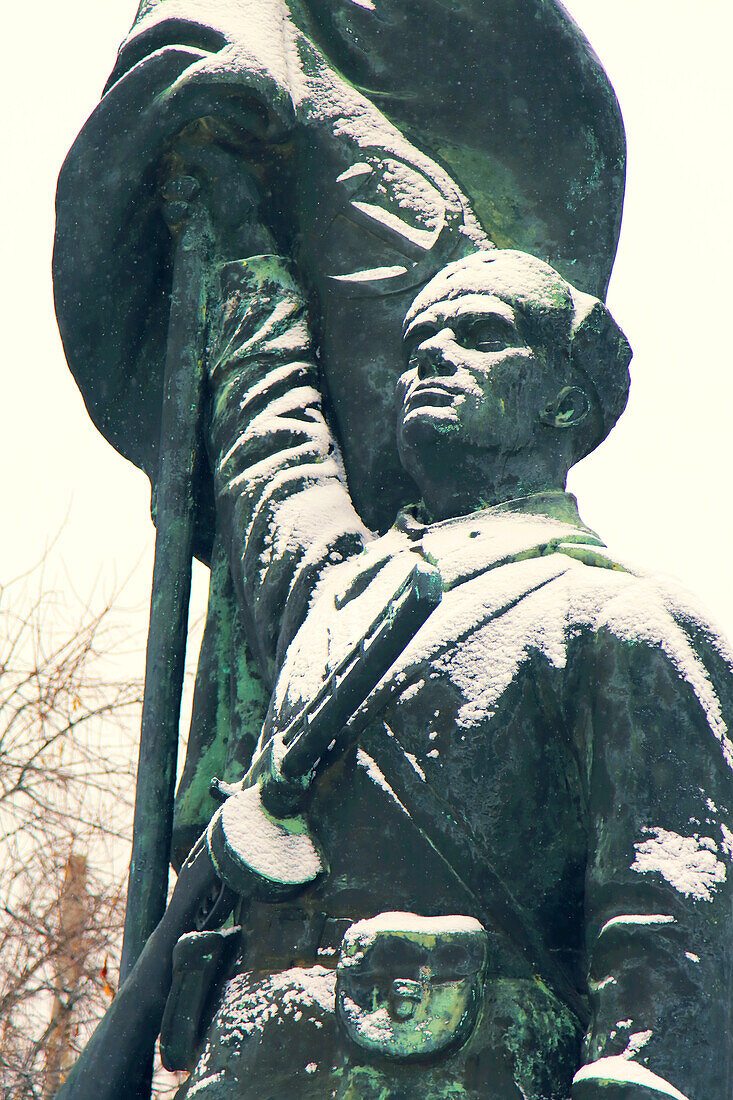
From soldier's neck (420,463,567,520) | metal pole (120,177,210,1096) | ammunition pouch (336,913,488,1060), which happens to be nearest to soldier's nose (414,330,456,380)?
soldier's neck (420,463,567,520)

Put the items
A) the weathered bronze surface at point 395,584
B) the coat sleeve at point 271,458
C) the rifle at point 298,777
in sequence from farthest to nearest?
the coat sleeve at point 271,458 → the rifle at point 298,777 → the weathered bronze surface at point 395,584

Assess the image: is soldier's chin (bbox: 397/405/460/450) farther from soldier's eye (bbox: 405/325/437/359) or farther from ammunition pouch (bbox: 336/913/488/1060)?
ammunition pouch (bbox: 336/913/488/1060)

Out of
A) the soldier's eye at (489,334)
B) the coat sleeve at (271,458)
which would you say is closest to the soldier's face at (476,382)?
the soldier's eye at (489,334)

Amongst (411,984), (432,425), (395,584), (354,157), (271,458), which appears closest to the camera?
(411,984)

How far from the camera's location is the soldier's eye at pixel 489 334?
3.53 m

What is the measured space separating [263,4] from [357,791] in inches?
92.2

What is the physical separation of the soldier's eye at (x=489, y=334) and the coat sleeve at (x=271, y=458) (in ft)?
1.72

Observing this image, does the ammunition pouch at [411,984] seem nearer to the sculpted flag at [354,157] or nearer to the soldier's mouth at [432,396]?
the soldier's mouth at [432,396]

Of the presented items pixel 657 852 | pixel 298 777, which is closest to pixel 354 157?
pixel 298 777

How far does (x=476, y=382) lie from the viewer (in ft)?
11.4

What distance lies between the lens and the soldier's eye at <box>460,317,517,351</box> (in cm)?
353

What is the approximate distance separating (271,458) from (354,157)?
892mm

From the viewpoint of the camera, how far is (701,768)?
2973 mm

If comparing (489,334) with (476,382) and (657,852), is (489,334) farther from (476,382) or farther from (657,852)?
(657,852)
